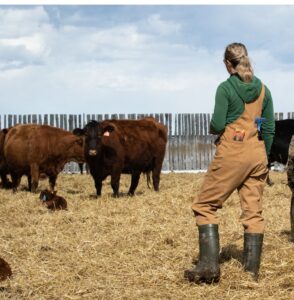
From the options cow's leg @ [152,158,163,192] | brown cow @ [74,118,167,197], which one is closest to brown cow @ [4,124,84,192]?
brown cow @ [74,118,167,197]

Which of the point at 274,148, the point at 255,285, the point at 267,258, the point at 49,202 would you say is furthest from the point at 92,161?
the point at 255,285

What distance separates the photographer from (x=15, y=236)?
7262mm

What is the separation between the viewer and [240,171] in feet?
16.2

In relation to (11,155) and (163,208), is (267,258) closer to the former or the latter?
(163,208)

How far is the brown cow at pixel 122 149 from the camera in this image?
1169 cm

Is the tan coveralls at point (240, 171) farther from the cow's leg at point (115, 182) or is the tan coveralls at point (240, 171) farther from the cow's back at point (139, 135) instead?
the cow's back at point (139, 135)

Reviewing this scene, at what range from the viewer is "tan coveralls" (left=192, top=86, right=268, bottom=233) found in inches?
194

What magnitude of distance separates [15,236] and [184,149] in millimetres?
16059

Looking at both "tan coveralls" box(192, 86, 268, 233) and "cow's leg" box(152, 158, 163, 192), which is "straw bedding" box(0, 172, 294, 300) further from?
"cow's leg" box(152, 158, 163, 192)

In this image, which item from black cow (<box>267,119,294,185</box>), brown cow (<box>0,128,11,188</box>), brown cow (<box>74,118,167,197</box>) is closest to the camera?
brown cow (<box>74,118,167,197</box>)

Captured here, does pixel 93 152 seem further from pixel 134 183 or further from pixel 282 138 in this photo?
pixel 282 138

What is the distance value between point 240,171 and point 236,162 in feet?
0.30

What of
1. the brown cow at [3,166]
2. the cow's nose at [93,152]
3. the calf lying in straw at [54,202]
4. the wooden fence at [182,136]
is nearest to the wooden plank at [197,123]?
the wooden fence at [182,136]

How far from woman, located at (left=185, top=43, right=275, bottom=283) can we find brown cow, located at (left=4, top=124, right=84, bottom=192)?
343 inches
